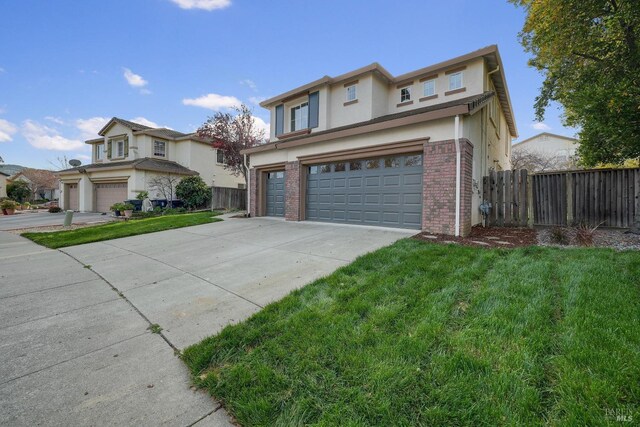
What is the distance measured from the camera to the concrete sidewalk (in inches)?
76.9

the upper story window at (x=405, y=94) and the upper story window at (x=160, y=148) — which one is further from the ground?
the upper story window at (x=405, y=94)

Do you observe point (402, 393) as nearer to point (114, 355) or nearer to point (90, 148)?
point (114, 355)

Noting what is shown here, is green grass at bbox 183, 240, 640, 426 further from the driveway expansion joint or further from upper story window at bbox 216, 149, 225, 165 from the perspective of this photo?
upper story window at bbox 216, 149, 225, 165

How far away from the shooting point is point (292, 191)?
11.6 metres

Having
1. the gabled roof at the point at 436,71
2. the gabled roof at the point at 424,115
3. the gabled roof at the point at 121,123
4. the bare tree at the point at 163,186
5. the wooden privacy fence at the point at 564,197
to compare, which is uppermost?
the gabled roof at the point at 121,123

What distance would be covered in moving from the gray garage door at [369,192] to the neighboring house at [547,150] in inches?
963

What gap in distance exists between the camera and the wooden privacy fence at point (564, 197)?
8.30 meters

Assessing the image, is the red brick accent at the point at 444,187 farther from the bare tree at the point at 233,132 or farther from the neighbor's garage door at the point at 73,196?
the neighbor's garage door at the point at 73,196

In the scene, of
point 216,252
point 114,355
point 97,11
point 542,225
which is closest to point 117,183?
point 97,11

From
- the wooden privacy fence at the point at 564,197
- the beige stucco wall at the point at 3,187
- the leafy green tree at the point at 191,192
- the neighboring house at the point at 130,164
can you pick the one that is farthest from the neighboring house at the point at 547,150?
the beige stucco wall at the point at 3,187

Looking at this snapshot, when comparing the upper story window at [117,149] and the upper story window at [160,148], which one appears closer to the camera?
the upper story window at [160,148]

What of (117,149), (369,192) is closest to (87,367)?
(369,192)

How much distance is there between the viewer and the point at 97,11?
9.61 metres

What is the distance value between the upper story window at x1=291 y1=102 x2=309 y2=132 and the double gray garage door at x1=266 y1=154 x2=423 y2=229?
13.8 feet
